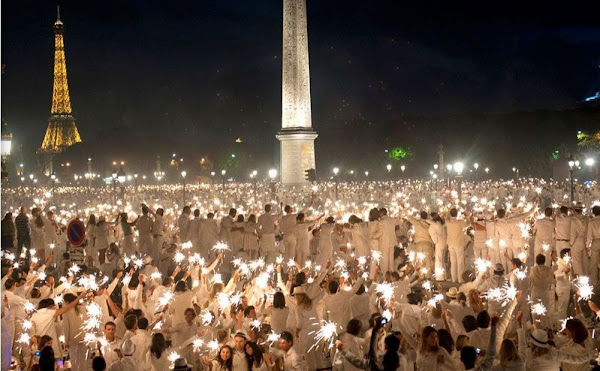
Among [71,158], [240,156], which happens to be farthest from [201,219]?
[71,158]

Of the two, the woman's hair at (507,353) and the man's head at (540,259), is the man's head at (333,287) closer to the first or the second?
the woman's hair at (507,353)

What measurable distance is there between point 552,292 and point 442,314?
3.30m

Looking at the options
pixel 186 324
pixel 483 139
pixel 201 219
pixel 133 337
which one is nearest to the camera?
pixel 133 337

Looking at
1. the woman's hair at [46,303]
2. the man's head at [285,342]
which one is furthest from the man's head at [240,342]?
the woman's hair at [46,303]

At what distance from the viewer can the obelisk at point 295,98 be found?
34812 mm

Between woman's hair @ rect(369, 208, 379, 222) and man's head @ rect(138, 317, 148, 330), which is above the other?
woman's hair @ rect(369, 208, 379, 222)

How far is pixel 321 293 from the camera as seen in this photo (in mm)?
8938

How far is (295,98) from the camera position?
3628 centimetres

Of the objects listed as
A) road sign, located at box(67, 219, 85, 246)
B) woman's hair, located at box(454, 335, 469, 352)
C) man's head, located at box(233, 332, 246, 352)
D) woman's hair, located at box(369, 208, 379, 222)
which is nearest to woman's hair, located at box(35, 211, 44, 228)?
road sign, located at box(67, 219, 85, 246)

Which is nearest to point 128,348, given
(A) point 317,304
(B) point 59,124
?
(A) point 317,304

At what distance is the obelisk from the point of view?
34812 millimetres

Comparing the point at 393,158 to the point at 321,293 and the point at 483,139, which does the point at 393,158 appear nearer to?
the point at 483,139

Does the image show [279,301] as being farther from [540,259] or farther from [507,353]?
[540,259]

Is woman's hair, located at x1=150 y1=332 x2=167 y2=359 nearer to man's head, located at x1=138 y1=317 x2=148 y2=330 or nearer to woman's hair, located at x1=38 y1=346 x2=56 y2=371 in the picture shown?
man's head, located at x1=138 y1=317 x2=148 y2=330
